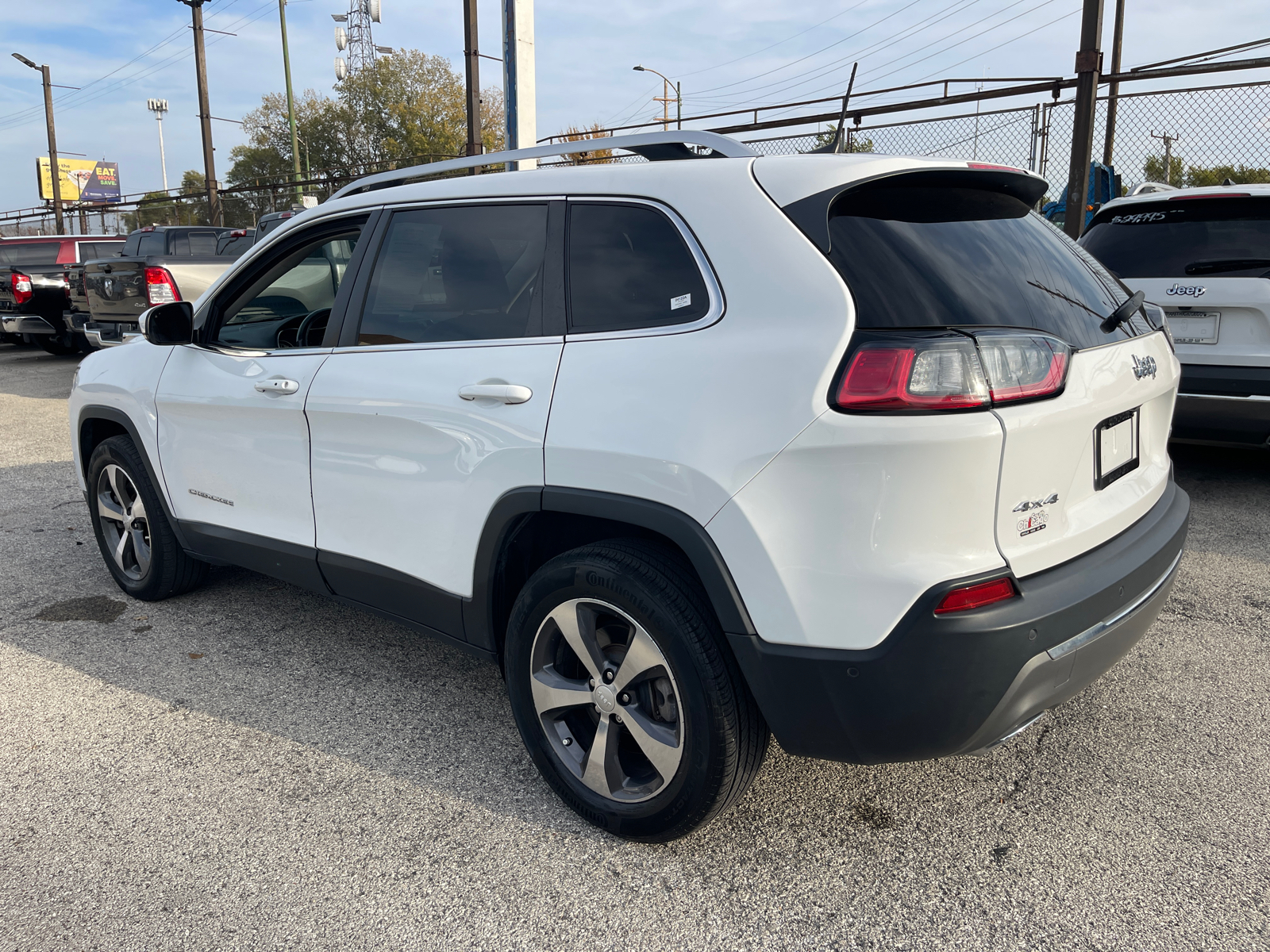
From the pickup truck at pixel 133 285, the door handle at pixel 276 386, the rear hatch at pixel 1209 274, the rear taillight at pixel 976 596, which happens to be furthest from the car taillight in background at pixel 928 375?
the pickup truck at pixel 133 285

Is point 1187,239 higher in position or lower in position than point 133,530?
higher

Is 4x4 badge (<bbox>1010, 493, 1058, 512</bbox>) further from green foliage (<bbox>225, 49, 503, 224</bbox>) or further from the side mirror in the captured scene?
green foliage (<bbox>225, 49, 503, 224</bbox>)

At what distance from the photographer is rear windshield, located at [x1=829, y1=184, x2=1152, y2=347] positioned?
2092 millimetres

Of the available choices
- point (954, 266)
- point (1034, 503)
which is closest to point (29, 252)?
point (954, 266)

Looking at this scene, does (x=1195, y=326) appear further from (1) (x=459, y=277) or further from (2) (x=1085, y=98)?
(2) (x=1085, y=98)

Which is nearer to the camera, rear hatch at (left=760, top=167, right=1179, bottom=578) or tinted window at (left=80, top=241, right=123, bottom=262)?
rear hatch at (left=760, top=167, right=1179, bottom=578)

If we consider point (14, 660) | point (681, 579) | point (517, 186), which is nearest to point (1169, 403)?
point (681, 579)

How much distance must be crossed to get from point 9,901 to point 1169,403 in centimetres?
341

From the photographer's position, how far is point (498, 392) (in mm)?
2576

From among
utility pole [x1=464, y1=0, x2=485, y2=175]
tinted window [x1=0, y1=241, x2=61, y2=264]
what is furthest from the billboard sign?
utility pole [x1=464, y1=0, x2=485, y2=175]

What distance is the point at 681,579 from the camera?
2289mm

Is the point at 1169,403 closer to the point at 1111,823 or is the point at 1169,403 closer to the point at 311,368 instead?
the point at 1111,823

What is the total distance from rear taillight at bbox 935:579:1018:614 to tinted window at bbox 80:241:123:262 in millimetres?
17948

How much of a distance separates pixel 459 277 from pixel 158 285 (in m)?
9.44
